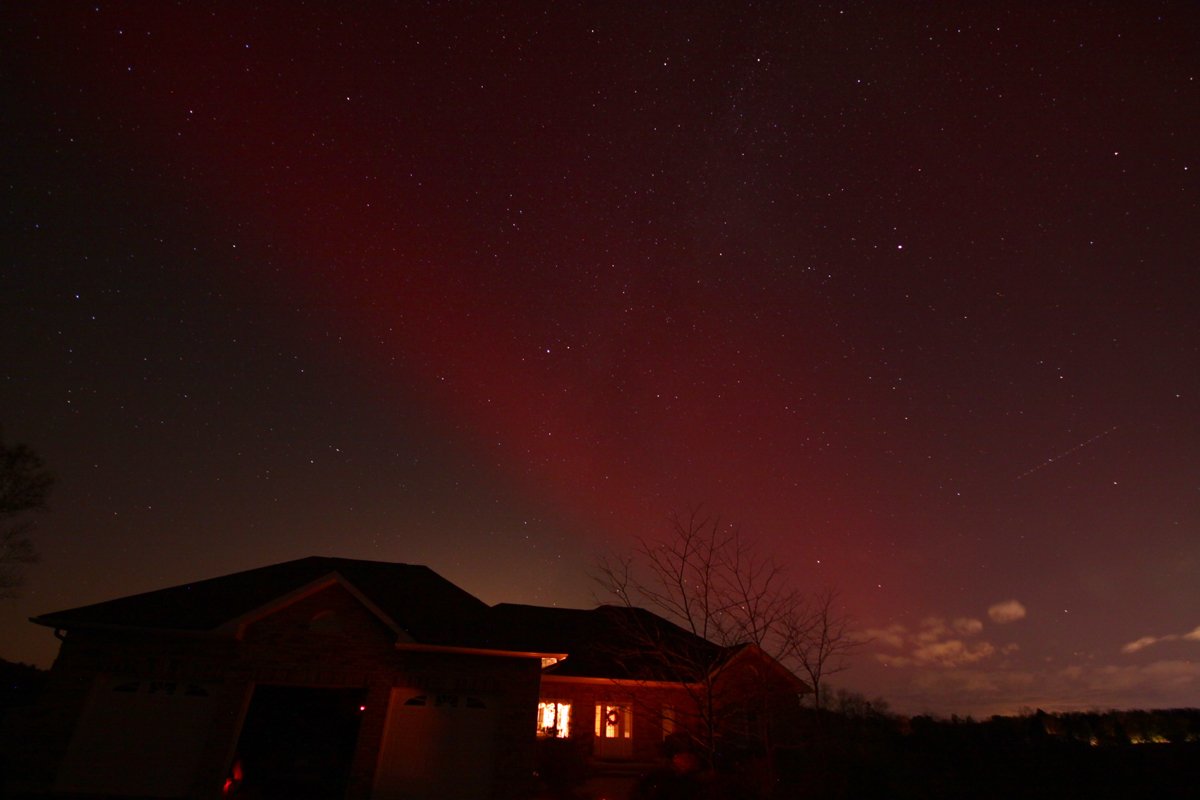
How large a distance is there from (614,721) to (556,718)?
2.19m

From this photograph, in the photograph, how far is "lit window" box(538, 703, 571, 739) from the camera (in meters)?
21.7

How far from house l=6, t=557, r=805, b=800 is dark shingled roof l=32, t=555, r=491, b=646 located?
0.09 meters

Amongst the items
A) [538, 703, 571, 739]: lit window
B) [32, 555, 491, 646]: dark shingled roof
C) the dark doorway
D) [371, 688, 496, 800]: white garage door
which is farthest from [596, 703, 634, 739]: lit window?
the dark doorway

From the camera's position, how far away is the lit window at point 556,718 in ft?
71.2

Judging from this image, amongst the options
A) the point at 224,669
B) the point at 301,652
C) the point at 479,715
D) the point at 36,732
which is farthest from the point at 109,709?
the point at 479,715

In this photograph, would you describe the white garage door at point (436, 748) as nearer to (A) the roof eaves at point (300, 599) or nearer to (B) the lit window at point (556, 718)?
(A) the roof eaves at point (300, 599)

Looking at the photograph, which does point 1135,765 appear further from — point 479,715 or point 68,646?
point 68,646

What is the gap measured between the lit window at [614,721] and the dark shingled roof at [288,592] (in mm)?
5712

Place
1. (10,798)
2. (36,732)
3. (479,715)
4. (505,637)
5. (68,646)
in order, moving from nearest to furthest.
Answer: (10,798) < (36,732) < (68,646) < (479,715) < (505,637)

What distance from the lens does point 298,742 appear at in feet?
65.0

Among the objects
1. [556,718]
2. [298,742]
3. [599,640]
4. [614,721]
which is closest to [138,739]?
[298,742]

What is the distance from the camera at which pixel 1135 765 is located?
69.7ft

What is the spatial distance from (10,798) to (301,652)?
6210 millimetres

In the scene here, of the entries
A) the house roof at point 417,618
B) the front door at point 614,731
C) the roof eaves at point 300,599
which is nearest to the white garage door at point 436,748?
the house roof at point 417,618
